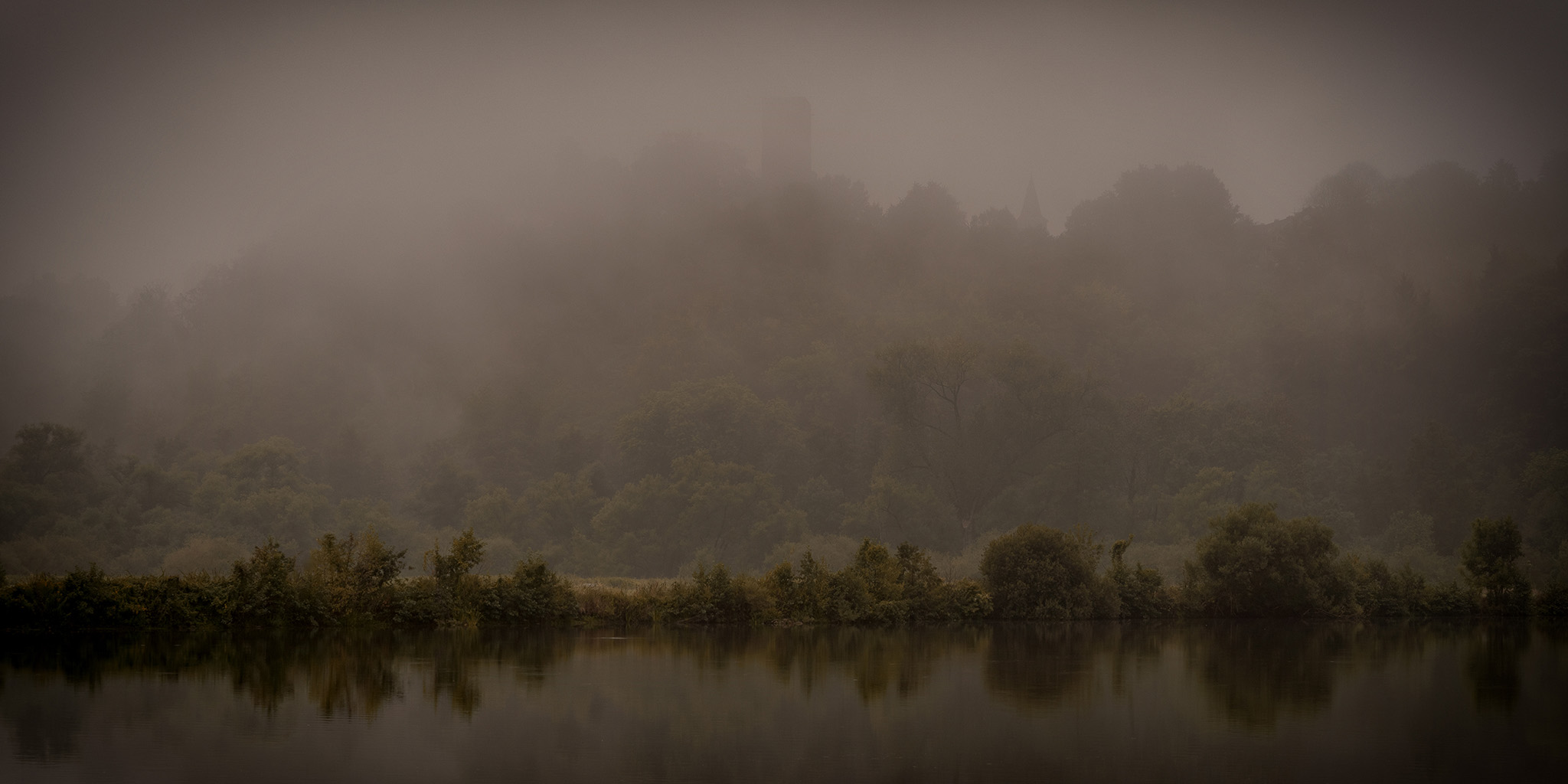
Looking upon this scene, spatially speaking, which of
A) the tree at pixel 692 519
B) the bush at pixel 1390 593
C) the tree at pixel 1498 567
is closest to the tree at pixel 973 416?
the tree at pixel 692 519

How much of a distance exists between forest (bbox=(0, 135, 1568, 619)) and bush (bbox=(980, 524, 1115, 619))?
60.2 feet

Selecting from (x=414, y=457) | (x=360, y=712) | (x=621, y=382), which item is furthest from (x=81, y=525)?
(x=360, y=712)

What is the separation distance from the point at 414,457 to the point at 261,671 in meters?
112

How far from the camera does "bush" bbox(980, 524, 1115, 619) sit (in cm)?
4241

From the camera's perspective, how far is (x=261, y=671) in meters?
20.7

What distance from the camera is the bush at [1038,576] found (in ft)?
139

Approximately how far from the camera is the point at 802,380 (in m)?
122


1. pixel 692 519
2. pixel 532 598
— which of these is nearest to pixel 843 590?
pixel 532 598

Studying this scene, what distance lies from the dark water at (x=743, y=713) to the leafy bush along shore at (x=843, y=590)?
1.77 metres

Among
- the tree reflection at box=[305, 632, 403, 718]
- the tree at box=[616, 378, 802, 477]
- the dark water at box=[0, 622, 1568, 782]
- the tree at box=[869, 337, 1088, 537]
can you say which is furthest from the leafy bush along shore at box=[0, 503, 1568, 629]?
the tree at box=[616, 378, 802, 477]

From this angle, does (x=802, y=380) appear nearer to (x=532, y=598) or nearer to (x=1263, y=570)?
(x=1263, y=570)

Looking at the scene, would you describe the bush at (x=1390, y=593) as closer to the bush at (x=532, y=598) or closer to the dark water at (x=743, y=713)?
the dark water at (x=743, y=713)

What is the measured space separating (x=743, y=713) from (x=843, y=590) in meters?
21.9

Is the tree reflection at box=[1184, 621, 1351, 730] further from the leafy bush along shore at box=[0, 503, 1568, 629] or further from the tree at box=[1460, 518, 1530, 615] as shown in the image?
the tree at box=[1460, 518, 1530, 615]
